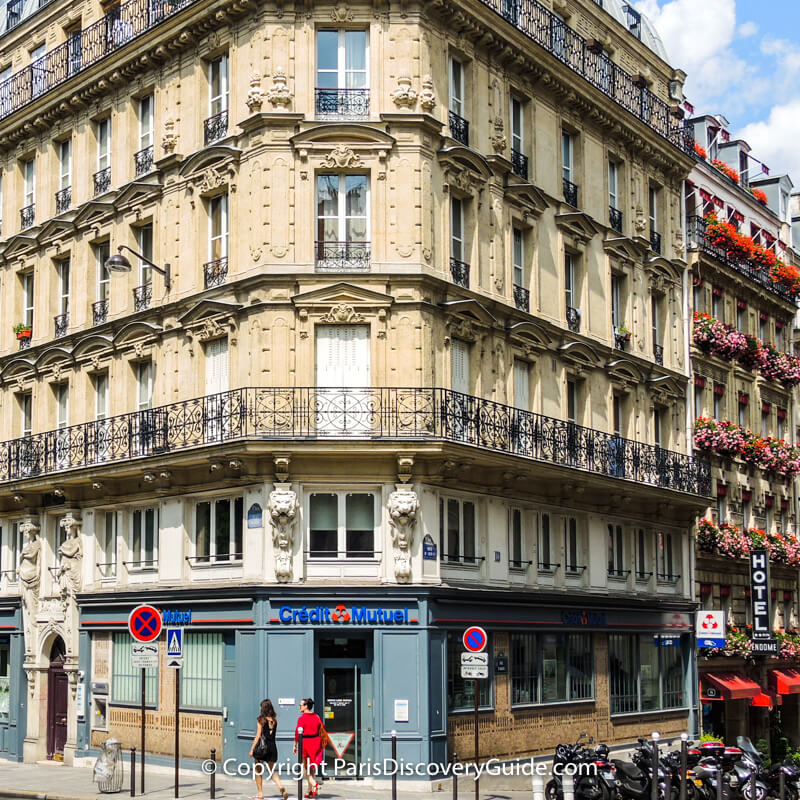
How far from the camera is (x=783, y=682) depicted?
4041cm

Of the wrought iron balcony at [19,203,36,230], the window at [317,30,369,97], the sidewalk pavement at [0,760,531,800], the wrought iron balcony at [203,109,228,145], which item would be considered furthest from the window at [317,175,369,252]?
the wrought iron balcony at [19,203,36,230]

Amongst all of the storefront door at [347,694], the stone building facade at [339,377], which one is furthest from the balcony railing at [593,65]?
the storefront door at [347,694]

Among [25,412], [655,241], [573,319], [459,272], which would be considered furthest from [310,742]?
[655,241]

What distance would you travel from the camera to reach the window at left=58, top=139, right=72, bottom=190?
32594 millimetres

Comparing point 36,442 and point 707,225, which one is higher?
point 707,225

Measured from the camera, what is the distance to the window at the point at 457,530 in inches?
1026

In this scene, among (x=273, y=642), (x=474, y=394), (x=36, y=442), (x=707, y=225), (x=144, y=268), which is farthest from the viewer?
(x=707, y=225)

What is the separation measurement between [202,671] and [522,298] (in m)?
10.7

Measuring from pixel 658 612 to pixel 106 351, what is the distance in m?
15.3

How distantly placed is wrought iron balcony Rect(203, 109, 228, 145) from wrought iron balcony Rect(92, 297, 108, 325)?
5.07m

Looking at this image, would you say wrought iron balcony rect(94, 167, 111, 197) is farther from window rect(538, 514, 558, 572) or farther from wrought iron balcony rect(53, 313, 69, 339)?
window rect(538, 514, 558, 572)

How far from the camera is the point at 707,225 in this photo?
3912cm

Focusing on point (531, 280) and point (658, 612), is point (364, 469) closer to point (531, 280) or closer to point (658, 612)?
point (531, 280)

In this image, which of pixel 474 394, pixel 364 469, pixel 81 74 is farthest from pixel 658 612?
pixel 81 74
